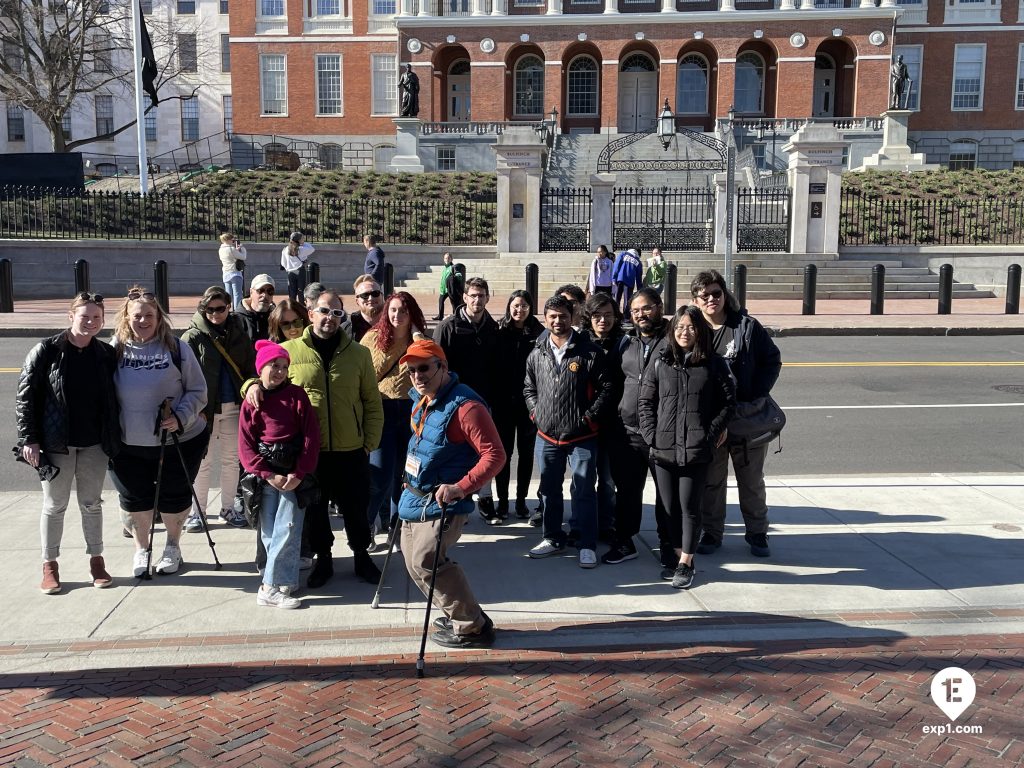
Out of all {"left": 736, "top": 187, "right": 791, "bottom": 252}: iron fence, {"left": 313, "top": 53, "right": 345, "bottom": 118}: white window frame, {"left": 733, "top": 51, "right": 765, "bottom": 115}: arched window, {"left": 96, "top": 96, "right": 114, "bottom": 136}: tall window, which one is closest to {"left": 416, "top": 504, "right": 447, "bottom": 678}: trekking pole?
{"left": 736, "top": 187, "right": 791, "bottom": 252}: iron fence

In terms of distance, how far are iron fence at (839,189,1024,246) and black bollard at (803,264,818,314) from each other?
7644 mm

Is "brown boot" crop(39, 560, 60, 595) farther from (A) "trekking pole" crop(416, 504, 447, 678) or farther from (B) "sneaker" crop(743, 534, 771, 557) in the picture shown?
(B) "sneaker" crop(743, 534, 771, 557)

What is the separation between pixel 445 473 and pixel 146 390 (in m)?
2.16

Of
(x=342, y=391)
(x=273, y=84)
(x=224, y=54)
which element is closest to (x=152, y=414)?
(x=342, y=391)

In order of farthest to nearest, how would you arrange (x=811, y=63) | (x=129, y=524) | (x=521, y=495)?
(x=811, y=63) < (x=521, y=495) < (x=129, y=524)

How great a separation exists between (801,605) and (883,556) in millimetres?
1140

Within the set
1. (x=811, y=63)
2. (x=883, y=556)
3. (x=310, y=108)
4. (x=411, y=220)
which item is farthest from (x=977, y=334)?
(x=310, y=108)

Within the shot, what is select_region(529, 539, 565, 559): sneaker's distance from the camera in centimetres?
655

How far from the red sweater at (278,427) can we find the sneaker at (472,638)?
1258 millimetres

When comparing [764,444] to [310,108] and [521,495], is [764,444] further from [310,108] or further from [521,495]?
[310,108]

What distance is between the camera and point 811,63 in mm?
46219

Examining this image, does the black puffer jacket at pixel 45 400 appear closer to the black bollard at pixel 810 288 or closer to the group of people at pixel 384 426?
the group of people at pixel 384 426

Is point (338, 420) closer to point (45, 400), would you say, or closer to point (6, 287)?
point (45, 400)

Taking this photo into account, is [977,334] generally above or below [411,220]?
below
